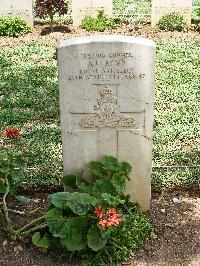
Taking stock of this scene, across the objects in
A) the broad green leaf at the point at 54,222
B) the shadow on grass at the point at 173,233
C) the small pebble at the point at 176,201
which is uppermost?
the broad green leaf at the point at 54,222

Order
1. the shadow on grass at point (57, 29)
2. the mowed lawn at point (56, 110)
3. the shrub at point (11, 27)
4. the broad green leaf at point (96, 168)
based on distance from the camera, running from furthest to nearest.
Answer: the shadow on grass at point (57, 29)
the shrub at point (11, 27)
the mowed lawn at point (56, 110)
the broad green leaf at point (96, 168)

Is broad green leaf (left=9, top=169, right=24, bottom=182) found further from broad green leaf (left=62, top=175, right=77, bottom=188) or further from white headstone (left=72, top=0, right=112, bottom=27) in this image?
white headstone (left=72, top=0, right=112, bottom=27)

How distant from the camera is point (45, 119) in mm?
6695

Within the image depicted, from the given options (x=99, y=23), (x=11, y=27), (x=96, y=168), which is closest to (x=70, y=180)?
(x=96, y=168)

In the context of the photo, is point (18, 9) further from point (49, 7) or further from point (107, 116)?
point (107, 116)

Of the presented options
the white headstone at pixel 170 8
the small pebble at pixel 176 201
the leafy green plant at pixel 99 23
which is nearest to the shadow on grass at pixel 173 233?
the small pebble at pixel 176 201

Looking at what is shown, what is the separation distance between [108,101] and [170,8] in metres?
7.20

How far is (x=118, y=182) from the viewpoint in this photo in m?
4.24

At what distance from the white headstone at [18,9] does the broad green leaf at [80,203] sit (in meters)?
7.55

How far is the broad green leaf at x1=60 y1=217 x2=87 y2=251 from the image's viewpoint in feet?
12.8

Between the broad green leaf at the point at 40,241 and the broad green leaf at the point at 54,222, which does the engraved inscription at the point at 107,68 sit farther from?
the broad green leaf at the point at 40,241

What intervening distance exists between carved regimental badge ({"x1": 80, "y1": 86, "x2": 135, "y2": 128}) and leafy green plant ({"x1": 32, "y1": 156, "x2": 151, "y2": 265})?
0.97 feet

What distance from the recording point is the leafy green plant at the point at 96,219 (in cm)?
386

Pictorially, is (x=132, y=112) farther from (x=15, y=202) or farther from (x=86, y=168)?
(x=15, y=202)
